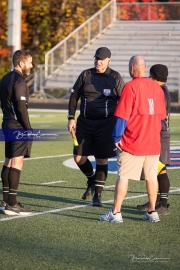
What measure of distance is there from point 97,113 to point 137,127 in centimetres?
149

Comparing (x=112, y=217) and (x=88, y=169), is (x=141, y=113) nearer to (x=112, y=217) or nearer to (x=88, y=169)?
(x=112, y=217)

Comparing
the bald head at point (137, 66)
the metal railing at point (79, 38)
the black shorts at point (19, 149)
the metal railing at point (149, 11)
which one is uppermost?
the bald head at point (137, 66)

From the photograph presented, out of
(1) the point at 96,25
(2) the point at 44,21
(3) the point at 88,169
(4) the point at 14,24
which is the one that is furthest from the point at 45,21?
(3) the point at 88,169

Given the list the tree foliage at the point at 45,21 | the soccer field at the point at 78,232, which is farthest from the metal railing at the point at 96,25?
the soccer field at the point at 78,232

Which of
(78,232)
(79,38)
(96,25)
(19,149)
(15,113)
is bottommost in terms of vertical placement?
(79,38)

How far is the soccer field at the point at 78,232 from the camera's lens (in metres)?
6.58

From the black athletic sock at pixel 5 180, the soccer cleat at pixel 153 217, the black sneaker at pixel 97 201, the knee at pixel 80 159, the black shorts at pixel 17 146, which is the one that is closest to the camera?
the soccer cleat at pixel 153 217

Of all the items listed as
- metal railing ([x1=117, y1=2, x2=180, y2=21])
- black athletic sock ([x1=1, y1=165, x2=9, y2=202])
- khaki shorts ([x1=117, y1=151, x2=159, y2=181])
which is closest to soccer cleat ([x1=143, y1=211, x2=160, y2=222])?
khaki shorts ([x1=117, y1=151, x2=159, y2=181])

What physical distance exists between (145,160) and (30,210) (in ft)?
4.88

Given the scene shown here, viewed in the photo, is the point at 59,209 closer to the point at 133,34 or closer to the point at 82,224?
the point at 82,224

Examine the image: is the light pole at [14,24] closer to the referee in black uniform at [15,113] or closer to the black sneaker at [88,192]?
the black sneaker at [88,192]

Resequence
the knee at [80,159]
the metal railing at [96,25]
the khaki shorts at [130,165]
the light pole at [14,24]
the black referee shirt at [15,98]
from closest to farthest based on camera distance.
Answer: the khaki shorts at [130,165] → the black referee shirt at [15,98] → the knee at [80,159] → the light pole at [14,24] → the metal railing at [96,25]

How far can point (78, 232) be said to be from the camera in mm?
7742

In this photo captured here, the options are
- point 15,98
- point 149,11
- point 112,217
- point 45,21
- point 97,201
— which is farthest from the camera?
point 45,21
